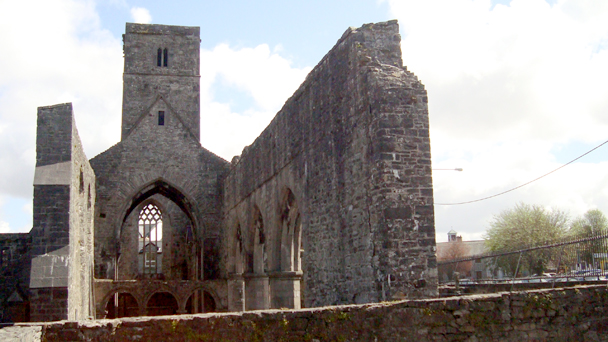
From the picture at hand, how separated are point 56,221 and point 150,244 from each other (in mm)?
18357

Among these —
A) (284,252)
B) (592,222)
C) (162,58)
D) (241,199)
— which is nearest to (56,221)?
(284,252)

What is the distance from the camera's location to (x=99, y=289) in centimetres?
2261

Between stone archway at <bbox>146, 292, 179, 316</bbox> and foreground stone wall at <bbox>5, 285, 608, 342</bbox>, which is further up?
foreground stone wall at <bbox>5, 285, 608, 342</bbox>

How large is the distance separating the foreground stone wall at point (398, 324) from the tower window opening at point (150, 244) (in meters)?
25.0

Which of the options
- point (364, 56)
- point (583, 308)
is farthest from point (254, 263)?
point (583, 308)

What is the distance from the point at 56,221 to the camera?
14289 mm

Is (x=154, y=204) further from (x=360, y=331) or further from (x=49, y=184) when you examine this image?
(x=360, y=331)

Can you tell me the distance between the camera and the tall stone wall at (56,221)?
13.6 meters

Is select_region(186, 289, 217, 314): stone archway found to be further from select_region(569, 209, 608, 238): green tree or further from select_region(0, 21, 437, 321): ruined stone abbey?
select_region(569, 209, 608, 238): green tree

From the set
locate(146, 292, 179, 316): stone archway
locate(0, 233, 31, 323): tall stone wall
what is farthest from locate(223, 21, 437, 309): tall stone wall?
locate(146, 292, 179, 316): stone archway

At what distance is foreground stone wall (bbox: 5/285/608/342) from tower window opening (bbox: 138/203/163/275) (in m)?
25.0

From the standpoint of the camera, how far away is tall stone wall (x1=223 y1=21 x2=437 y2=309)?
31.2ft

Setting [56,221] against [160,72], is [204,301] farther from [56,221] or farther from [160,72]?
[160,72]

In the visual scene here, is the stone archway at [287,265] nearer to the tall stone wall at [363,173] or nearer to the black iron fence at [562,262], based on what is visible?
the tall stone wall at [363,173]
